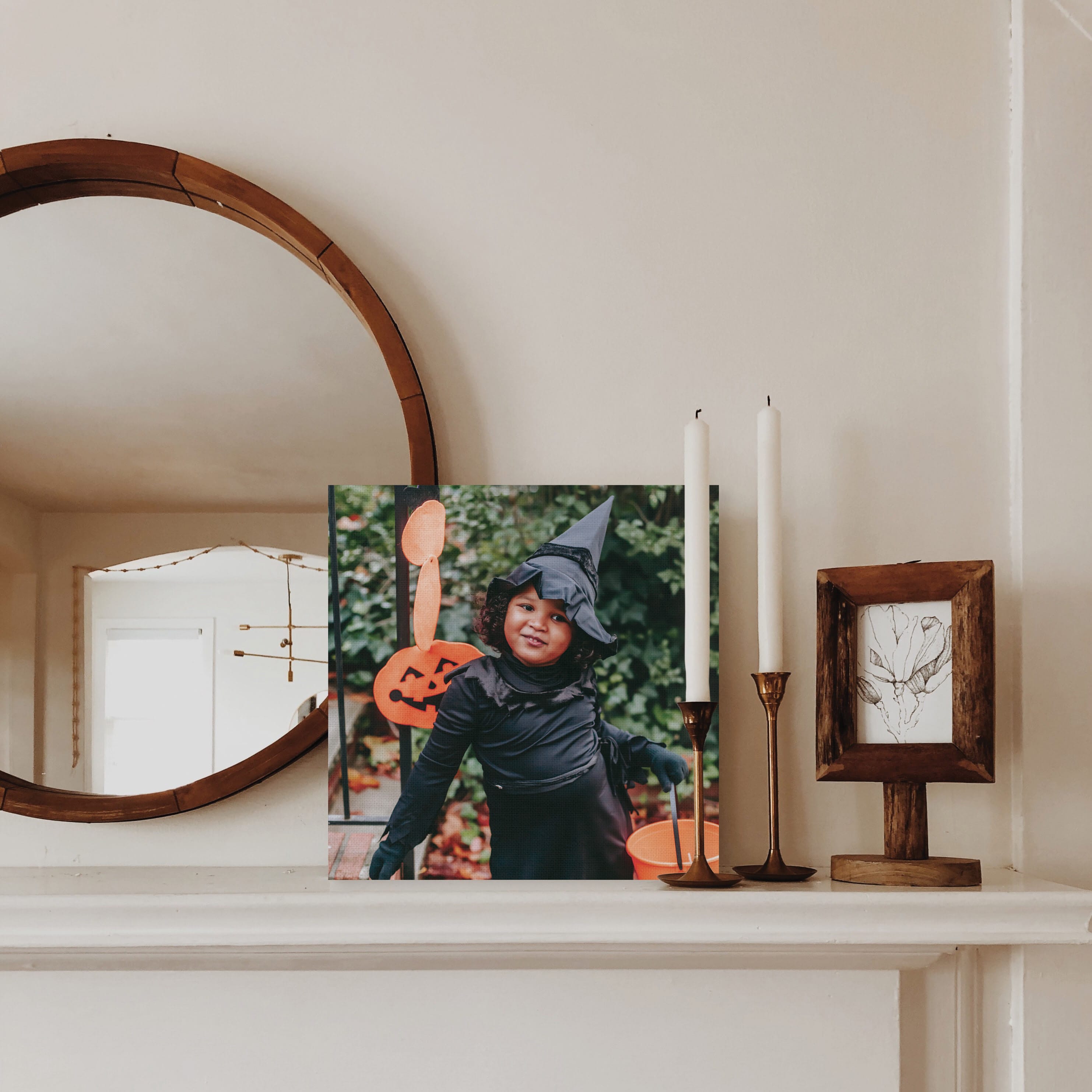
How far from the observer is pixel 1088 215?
96 cm

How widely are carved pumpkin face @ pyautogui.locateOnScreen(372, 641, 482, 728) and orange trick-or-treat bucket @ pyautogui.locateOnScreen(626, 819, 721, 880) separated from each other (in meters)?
0.21

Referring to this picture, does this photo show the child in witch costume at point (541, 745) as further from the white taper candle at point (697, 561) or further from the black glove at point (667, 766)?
the white taper candle at point (697, 561)

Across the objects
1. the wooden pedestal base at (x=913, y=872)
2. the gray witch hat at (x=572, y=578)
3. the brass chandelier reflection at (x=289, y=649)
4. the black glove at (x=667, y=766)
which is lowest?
the wooden pedestal base at (x=913, y=872)

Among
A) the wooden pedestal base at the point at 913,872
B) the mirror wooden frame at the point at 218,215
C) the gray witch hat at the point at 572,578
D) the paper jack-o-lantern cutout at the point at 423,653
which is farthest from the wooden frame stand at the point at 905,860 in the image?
the mirror wooden frame at the point at 218,215

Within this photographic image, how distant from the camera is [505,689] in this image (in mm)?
875

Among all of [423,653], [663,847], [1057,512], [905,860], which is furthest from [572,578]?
[1057,512]

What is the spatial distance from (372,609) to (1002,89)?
818 millimetres

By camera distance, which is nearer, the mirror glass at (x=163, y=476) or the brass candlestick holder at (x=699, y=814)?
the brass candlestick holder at (x=699, y=814)

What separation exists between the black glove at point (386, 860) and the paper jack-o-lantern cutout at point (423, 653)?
108mm

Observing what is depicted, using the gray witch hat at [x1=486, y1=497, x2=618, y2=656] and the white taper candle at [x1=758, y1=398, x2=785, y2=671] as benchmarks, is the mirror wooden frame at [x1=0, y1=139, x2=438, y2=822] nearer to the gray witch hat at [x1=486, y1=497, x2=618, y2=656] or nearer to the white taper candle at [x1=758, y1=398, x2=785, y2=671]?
the gray witch hat at [x1=486, y1=497, x2=618, y2=656]

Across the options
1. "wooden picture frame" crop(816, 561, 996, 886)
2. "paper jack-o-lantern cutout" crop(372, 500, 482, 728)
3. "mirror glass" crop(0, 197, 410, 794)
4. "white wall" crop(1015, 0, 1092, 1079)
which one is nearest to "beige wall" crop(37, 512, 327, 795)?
"mirror glass" crop(0, 197, 410, 794)

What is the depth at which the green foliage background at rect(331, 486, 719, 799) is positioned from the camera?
0.87 meters

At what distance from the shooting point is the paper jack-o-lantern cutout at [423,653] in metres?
0.87

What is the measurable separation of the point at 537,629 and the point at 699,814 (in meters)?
0.21
